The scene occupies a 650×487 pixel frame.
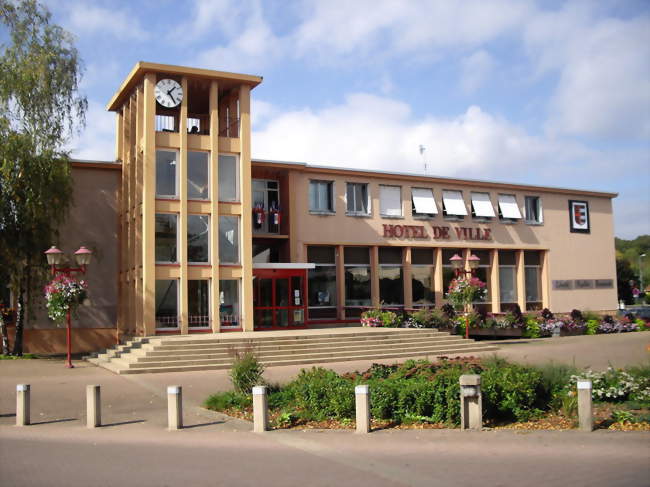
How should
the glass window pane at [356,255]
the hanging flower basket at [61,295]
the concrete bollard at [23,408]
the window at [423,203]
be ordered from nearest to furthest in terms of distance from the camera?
the concrete bollard at [23,408]
the hanging flower basket at [61,295]
the glass window pane at [356,255]
the window at [423,203]

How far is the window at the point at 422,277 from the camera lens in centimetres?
3438

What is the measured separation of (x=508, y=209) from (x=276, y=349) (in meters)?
20.3

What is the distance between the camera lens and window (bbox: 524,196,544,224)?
Result: 126 ft

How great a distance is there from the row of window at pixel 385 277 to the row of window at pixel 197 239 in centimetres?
657

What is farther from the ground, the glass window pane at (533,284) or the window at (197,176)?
the window at (197,176)

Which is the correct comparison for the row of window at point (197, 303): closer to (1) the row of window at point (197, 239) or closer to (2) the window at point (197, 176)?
(1) the row of window at point (197, 239)

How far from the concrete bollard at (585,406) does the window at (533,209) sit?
2977 centimetres

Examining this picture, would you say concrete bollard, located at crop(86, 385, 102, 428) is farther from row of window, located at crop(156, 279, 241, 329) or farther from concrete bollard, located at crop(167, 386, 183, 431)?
row of window, located at crop(156, 279, 241, 329)

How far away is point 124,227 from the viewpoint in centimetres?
2728

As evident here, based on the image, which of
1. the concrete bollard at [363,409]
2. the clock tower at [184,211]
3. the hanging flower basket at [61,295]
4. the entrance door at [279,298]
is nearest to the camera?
the concrete bollard at [363,409]

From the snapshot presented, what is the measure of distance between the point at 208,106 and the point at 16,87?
7.91 m

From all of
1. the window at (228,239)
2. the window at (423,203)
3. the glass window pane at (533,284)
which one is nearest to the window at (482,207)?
the window at (423,203)

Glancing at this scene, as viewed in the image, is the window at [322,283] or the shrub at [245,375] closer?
the shrub at [245,375]

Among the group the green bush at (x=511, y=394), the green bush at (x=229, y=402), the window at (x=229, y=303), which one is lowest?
the green bush at (x=229, y=402)
